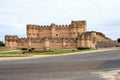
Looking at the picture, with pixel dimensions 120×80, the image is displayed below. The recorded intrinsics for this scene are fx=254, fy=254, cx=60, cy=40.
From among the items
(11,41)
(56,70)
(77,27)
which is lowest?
(56,70)

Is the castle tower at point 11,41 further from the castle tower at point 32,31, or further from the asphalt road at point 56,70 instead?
the asphalt road at point 56,70

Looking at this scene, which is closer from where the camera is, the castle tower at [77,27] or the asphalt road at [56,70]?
the asphalt road at [56,70]

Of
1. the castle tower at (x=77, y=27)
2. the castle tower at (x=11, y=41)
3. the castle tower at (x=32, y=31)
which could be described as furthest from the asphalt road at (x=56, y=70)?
the castle tower at (x=32, y=31)

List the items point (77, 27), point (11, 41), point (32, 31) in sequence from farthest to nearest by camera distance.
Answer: point (32, 31) → point (77, 27) → point (11, 41)

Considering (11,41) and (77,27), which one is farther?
(77,27)

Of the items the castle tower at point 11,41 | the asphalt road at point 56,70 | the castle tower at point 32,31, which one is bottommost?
the asphalt road at point 56,70

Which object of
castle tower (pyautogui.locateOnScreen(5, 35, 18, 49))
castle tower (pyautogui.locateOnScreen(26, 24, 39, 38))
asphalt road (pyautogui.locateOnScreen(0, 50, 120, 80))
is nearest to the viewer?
asphalt road (pyautogui.locateOnScreen(0, 50, 120, 80))

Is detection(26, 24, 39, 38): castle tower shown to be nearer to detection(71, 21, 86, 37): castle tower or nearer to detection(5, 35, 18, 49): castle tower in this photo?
detection(71, 21, 86, 37): castle tower

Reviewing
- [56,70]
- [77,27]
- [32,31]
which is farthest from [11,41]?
[56,70]

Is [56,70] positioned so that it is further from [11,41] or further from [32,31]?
[32,31]

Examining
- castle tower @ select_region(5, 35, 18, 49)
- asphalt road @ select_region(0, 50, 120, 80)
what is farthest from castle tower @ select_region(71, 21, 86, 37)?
asphalt road @ select_region(0, 50, 120, 80)

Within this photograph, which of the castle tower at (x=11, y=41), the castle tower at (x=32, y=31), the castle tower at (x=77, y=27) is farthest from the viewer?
the castle tower at (x=32, y=31)

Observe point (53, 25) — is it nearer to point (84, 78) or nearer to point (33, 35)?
point (33, 35)

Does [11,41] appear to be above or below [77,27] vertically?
below
